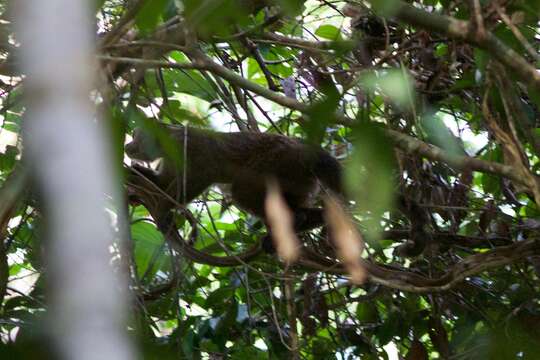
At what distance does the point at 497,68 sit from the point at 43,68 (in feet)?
4.96

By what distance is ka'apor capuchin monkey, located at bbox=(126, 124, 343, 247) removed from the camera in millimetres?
3883

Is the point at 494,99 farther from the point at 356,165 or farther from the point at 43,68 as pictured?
the point at 43,68

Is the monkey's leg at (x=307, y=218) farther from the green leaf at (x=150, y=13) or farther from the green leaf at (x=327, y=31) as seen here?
the green leaf at (x=150, y=13)

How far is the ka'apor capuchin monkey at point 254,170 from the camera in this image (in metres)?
3.88

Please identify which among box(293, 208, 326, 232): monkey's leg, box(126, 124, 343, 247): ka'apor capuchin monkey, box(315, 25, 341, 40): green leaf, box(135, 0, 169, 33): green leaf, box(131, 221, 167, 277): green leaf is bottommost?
box(135, 0, 169, 33): green leaf

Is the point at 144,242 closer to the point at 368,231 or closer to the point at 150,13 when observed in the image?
the point at 368,231

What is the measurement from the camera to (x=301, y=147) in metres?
4.12

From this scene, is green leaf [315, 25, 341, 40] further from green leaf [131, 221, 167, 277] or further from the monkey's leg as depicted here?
green leaf [131, 221, 167, 277]

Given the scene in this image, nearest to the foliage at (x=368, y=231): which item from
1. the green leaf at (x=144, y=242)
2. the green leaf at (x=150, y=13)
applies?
the green leaf at (x=144, y=242)

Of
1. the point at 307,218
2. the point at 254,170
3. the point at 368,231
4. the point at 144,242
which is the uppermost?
the point at 254,170

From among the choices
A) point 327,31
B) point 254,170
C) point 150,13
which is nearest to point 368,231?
point 150,13

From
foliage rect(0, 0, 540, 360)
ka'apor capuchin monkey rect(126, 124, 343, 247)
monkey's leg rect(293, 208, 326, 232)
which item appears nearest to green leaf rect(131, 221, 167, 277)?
foliage rect(0, 0, 540, 360)

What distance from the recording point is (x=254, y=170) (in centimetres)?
429

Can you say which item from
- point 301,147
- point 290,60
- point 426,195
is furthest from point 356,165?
point 301,147
